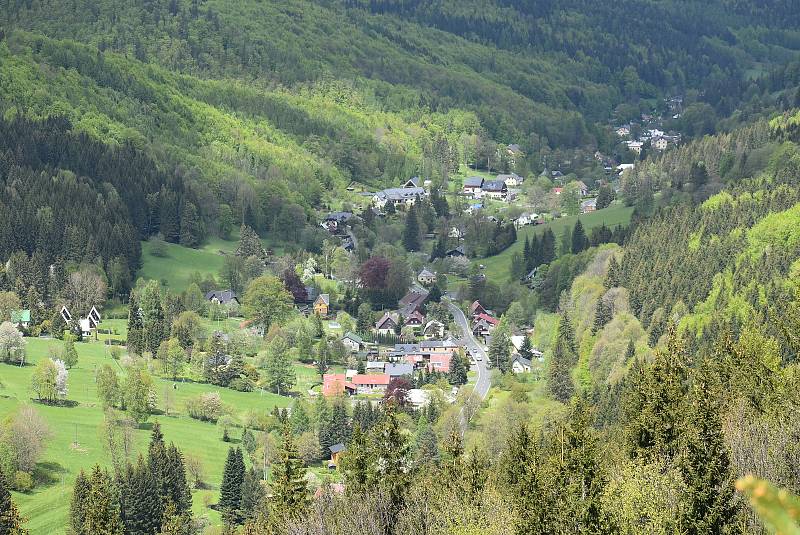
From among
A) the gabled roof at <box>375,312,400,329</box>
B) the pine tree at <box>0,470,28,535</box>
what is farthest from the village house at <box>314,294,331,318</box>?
the pine tree at <box>0,470,28,535</box>

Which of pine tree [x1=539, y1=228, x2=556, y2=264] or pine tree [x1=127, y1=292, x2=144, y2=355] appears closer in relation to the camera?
pine tree [x1=127, y1=292, x2=144, y2=355]

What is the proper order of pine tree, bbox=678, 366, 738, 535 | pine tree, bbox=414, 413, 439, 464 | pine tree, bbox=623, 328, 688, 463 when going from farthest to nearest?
Result: pine tree, bbox=414, 413, 439, 464 → pine tree, bbox=623, 328, 688, 463 → pine tree, bbox=678, 366, 738, 535

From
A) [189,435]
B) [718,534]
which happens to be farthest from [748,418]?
[189,435]

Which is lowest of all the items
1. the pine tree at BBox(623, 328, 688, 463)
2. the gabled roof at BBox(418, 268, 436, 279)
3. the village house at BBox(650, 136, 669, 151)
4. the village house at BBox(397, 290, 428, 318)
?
the village house at BBox(650, 136, 669, 151)

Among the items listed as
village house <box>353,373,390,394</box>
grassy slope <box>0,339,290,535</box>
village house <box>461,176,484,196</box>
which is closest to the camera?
grassy slope <box>0,339,290,535</box>

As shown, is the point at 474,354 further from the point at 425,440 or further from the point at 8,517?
the point at 8,517

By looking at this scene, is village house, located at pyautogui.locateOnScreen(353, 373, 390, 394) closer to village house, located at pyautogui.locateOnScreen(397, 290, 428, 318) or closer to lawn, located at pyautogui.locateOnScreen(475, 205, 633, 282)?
village house, located at pyautogui.locateOnScreen(397, 290, 428, 318)
